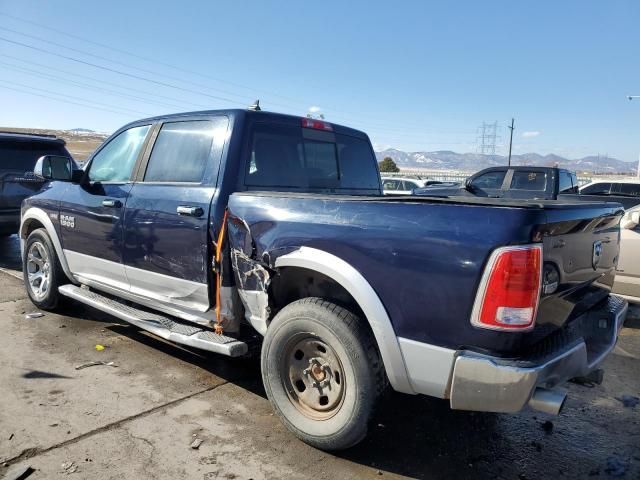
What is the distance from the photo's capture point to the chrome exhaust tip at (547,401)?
235 centimetres

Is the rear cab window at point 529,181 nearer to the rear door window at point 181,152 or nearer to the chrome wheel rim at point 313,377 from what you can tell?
the rear door window at point 181,152

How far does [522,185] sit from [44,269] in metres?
9.44

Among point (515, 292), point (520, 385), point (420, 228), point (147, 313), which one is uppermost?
point (420, 228)

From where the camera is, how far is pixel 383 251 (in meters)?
2.57

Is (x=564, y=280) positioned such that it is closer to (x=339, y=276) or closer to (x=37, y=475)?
(x=339, y=276)

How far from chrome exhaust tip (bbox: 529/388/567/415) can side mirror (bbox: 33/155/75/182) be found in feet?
14.2

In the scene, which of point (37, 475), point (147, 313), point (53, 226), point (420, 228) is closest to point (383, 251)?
point (420, 228)

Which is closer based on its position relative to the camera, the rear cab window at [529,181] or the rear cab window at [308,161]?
the rear cab window at [308,161]

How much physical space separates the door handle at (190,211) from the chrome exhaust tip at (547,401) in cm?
233

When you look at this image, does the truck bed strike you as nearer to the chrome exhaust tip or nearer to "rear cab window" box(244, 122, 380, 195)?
the chrome exhaust tip

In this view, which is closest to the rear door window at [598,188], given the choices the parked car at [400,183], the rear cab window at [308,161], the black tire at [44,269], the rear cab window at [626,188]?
the rear cab window at [626,188]

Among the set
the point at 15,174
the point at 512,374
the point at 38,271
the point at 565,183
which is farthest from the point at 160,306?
the point at 565,183

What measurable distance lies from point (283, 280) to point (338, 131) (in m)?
1.78

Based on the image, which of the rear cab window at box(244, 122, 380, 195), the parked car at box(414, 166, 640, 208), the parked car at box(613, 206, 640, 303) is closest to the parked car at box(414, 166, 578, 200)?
the parked car at box(414, 166, 640, 208)
